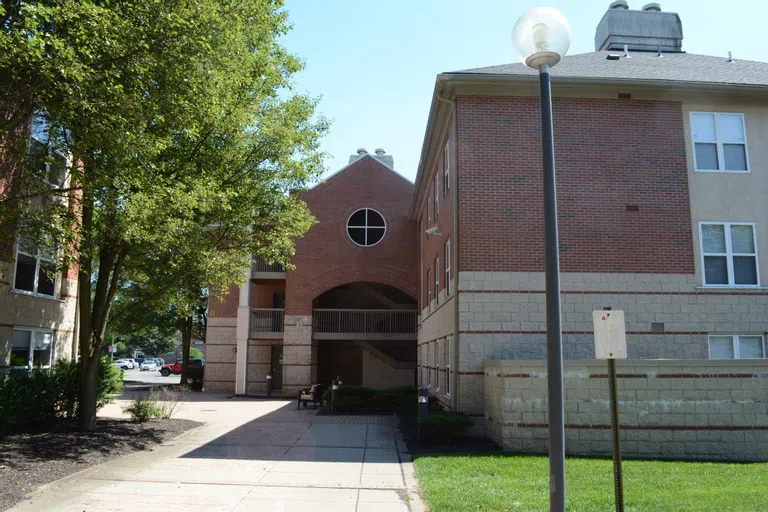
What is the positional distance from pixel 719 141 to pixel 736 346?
5014 mm

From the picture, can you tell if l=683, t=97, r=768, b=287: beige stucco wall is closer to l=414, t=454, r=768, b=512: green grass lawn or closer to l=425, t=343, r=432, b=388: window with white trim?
l=414, t=454, r=768, b=512: green grass lawn

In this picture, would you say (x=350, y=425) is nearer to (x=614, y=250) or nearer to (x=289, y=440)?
(x=289, y=440)

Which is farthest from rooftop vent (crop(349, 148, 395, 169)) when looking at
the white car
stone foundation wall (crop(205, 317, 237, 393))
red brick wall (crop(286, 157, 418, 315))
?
the white car

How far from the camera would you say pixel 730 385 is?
11.7 m

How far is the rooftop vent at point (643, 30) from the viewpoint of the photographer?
20.3 meters

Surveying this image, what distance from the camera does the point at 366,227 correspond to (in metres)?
29.9

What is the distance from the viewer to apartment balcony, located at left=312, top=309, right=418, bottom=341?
96.9 ft

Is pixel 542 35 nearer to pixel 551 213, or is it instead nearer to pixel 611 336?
pixel 551 213

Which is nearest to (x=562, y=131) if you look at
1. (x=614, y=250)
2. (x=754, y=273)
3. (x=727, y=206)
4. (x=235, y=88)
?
(x=614, y=250)

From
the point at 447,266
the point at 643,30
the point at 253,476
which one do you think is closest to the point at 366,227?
the point at 447,266

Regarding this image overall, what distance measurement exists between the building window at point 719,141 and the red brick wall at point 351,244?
15.8 m

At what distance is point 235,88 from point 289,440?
25.5 ft

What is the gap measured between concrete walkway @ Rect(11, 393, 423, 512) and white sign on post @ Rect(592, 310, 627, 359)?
136 inches

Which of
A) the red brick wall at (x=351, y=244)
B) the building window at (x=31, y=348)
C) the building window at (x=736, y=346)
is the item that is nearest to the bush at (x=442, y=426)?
the building window at (x=736, y=346)
